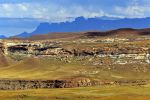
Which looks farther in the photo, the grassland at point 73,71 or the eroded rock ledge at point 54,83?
the grassland at point 73,71

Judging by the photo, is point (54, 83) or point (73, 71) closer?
point (54, 83)

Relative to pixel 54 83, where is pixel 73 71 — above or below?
above

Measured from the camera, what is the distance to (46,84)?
6220 inches

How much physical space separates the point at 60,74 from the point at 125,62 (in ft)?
76.8

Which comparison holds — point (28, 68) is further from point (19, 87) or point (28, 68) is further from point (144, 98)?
point (144, 98)

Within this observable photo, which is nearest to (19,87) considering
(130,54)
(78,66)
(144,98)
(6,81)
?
(6,81)

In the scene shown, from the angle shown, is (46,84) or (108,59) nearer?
(46,84)

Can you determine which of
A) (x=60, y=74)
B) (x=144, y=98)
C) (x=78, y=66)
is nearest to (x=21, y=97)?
(x=144, y=98)

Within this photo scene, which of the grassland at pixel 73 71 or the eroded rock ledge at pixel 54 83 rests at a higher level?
the grassland at pixel 73 71

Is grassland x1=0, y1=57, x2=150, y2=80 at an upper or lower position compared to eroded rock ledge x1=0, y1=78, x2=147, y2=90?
upper

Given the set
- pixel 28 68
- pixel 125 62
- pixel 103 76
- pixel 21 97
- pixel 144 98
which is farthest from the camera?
pixel 28 68

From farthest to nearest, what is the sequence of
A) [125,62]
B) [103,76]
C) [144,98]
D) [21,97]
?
[125,62]
[103,76]
[21,97]
[144,98]

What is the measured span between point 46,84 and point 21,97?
49.8m

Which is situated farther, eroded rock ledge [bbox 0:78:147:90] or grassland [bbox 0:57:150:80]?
grassland [bbox 0:57:150:80]
